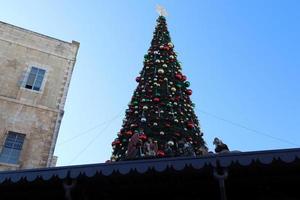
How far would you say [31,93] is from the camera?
20.7 m

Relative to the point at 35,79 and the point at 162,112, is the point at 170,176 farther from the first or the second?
the point at 35,79

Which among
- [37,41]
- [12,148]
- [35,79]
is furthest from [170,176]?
[37,41]

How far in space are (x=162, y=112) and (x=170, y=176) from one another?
797 cm

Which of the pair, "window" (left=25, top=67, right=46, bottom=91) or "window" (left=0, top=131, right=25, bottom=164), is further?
"window" (left=25, top=67, right=46, bottom=91)

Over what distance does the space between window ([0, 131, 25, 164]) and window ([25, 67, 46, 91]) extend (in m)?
3.26

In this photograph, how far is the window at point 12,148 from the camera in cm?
1819

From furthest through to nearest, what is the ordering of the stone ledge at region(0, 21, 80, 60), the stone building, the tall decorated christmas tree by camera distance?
the stone ledge at region(0, 21, 80, 60) < the stone building < the tall decorated christmas tree

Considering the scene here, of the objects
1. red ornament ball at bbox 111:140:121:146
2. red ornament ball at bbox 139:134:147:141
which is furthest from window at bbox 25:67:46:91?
red ornament ball at bbox 139:134:147:141

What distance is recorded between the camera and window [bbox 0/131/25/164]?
59.7 feet

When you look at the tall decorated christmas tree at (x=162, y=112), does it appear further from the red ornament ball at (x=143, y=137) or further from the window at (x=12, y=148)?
the window at (x=12, y=148)

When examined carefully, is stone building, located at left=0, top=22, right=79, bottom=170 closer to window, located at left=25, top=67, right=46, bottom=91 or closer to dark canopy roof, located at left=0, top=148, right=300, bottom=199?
window, located at left=25, top=67, right=46, bottom=91

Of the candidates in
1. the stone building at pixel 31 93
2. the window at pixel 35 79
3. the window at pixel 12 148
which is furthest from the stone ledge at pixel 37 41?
the window at pixel 12 148

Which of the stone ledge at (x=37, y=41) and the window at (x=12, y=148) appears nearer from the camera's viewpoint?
the window at (x=12, y=148)

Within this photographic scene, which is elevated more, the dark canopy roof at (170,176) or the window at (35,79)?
the window at (35,79)
